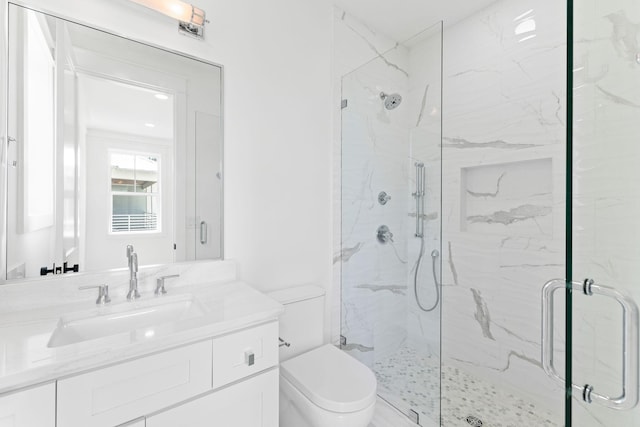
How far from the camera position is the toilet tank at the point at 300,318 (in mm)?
1667

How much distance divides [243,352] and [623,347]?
1186 millimetres

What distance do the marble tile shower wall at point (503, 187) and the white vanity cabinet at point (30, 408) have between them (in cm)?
217

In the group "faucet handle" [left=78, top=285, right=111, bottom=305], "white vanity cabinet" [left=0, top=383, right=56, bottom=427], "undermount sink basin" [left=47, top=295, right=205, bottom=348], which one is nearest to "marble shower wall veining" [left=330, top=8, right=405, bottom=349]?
"undermount sink basin" [left=47, top=295, right=205, bottom=348]

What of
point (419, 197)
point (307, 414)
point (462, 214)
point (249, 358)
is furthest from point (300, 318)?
point (462, 214)

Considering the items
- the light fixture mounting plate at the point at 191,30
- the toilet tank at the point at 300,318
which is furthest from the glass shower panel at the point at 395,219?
the light fixture mounting plate at the point at 191,30

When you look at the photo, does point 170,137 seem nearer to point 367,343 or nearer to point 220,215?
point 220,215

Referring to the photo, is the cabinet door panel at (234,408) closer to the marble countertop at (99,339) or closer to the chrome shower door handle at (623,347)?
the marble countertop at (99,339)

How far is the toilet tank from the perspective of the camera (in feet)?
5.47

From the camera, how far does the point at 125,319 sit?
1105mm

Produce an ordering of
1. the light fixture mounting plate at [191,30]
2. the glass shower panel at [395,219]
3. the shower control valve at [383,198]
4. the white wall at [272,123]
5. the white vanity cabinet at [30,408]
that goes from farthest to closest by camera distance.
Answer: the shower control valve at [383,198] → the glass shower panel at [395,219] → the white wall at [272,123] → the light fixture mounting plate at [191,30] → the white vanity cabinet at [30,408]

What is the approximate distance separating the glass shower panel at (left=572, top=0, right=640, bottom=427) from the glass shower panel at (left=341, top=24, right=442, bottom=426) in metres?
0.74

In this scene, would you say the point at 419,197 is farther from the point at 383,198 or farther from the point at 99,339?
the point at 99,339

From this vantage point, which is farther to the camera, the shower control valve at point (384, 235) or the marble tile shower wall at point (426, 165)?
the shower control valve at point (384, 235)

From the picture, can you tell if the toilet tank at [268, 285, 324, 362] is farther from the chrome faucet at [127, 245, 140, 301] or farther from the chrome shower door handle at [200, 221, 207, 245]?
the chrome faucet at [127, 245, 140, 301]
